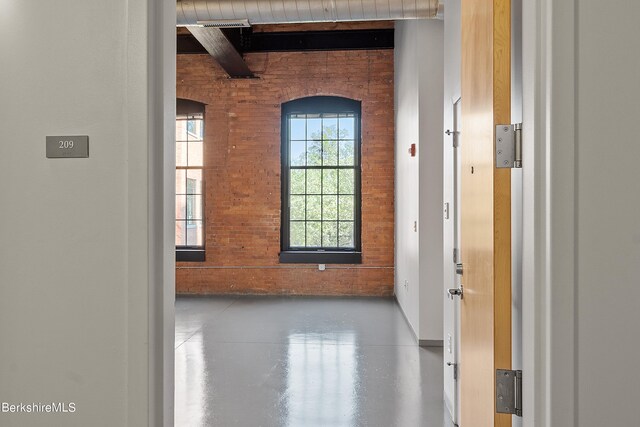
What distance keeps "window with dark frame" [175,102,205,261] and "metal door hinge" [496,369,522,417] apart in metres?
6.79

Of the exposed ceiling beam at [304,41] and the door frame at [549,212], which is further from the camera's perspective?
the exposed ceiling beam at [304,41]

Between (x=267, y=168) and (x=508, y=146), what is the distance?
21.0 ft

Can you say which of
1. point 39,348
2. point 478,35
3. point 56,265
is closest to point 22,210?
point 56,265

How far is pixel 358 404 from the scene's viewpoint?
3311 mm

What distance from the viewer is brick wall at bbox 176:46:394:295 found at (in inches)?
292

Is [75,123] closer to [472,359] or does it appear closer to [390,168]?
[472,359]

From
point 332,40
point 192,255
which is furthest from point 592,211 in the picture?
point 192,255

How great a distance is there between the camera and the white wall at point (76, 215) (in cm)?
128

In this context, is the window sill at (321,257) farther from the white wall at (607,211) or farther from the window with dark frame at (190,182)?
the white wall at (607,211)

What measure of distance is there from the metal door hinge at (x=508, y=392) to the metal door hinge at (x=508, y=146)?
596 millimetres

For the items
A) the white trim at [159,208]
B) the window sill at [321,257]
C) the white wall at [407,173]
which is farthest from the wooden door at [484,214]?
the window sill at [321,257]

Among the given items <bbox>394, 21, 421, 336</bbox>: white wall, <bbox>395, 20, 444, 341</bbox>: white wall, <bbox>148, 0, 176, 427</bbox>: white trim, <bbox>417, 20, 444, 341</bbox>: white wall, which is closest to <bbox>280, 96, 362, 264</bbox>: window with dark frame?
<bbox>394, 21, 421, 336</bbox>: white wall

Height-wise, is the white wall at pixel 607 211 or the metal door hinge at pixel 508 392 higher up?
the white wall at pixel 607 211

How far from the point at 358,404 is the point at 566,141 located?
8.80ft
